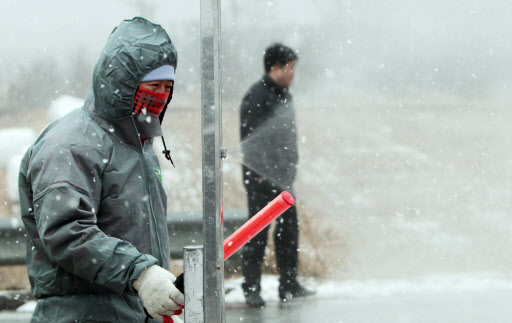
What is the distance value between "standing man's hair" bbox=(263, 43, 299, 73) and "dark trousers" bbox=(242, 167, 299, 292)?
0.70m

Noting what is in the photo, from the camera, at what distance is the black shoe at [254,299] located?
4039 millimetres

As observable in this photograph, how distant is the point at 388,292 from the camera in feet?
14.3

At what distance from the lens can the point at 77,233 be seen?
1.45 meters

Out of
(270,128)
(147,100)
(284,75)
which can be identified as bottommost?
(270,128)

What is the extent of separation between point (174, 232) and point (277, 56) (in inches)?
46.2

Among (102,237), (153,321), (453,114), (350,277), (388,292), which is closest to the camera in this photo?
(102,237)

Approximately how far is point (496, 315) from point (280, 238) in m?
1.35

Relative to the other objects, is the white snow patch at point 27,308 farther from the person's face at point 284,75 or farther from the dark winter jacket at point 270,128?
the person's face at point 284,75

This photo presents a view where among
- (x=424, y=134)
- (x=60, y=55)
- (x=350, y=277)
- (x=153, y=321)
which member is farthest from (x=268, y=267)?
(x=60, y=55)

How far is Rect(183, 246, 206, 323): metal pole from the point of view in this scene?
3.98 ft

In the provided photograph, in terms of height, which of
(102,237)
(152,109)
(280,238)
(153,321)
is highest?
(152,109)

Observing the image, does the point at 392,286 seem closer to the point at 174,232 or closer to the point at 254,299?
the point at 254,299

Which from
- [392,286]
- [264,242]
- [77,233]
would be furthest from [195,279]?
[392,286]

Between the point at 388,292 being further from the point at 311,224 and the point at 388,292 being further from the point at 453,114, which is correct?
the point at 311,224
